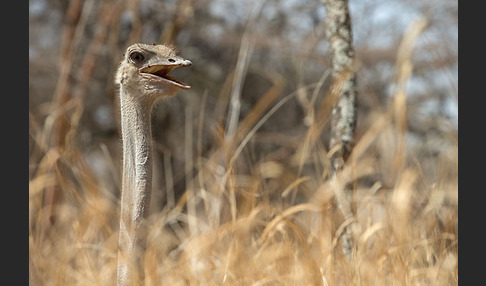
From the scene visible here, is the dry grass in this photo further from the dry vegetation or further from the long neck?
the long neck

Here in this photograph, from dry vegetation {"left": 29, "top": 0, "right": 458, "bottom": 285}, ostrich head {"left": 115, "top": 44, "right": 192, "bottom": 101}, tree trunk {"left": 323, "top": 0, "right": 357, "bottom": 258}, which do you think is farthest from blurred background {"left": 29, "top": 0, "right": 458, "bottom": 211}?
ostrich head {"left": 115, "top": 44, "right": 192, "bottom": 101}

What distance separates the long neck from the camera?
1.59 metres

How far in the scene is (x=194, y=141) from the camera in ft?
14.8

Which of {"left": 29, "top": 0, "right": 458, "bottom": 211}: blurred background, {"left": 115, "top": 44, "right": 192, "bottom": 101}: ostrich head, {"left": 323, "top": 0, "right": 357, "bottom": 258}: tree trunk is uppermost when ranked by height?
{"left": 115, "top": 44, "right": 192, "bottom": 101}: ostrich head

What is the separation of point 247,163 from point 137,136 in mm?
2646

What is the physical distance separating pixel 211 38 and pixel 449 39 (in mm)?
1413

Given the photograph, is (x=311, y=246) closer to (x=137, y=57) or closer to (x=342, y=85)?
(x=342, y=85)

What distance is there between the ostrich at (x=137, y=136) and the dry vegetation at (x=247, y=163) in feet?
0.45

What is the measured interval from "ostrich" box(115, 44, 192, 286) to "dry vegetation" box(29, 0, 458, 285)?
0.14m

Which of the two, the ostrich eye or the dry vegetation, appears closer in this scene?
the ostrich eye

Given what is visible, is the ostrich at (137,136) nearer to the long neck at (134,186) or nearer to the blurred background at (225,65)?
the long neck at (134,186)

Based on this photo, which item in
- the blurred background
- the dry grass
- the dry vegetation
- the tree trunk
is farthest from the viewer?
the blurred background

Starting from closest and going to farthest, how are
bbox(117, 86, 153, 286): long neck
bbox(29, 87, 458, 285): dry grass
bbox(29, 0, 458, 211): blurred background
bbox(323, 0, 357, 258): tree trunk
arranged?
bbox(117, 86, 153, 286): long neck < bbox(29, 87, 458, 285): dry grass < bbox(323, 0, 357, 258): tree trunk < bbox(29, 0, 458, 211): blurred background

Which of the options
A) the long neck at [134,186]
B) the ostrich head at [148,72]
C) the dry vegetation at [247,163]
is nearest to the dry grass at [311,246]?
the dry vegetation at [247,163]
